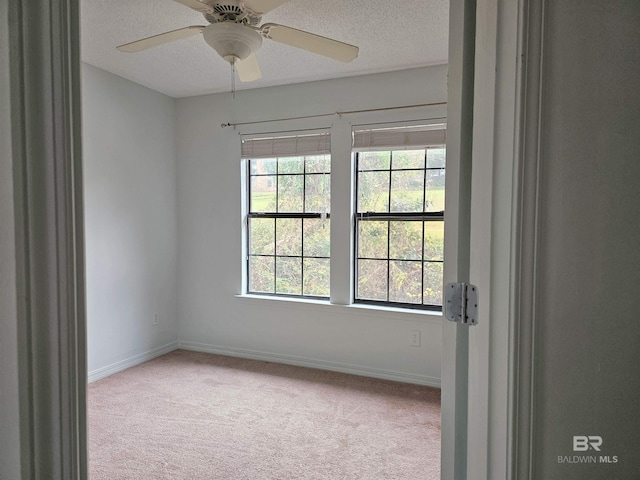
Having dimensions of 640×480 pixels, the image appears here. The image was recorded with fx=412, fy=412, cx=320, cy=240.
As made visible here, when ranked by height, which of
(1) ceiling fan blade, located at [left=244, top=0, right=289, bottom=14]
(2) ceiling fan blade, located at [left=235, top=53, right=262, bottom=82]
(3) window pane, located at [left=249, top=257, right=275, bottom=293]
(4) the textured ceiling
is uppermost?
(4) the textured ceiling

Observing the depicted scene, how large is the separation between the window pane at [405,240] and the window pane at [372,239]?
0.06 metres

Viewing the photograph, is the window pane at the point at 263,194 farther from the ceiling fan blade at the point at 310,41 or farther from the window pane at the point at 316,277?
the ceiling fan blade at the point at 310,41

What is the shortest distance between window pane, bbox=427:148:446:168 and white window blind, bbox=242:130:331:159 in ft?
2.70

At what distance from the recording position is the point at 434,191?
3266mm

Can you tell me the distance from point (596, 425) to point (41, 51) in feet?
3.93

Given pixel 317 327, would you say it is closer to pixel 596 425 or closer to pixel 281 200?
pixel 281 200

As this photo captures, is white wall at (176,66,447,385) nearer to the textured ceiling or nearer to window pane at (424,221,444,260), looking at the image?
the textured ceiling

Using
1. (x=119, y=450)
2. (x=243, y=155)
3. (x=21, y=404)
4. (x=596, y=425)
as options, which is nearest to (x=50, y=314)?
(x=21, y=404)

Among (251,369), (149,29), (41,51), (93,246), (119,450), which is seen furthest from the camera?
(251,369)

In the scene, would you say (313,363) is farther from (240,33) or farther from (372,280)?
(240,33)

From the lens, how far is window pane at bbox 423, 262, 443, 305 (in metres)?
3.29

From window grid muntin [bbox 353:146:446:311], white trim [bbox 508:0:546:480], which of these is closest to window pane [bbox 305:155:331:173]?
window grid muntin [bbox 353:146:446:311]

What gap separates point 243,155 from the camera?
3.79m

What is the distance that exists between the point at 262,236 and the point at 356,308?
1124 millimetres
